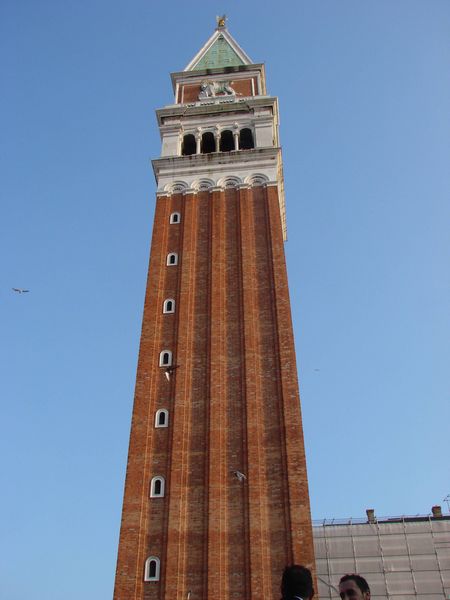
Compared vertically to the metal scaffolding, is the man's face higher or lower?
lower

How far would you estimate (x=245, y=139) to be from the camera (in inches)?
1410

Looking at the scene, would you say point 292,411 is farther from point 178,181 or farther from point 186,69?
point 186,69

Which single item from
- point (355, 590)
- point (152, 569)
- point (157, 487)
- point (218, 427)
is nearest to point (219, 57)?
point (218, 427)

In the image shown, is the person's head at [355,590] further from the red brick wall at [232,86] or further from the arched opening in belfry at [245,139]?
the red brick wall at [232,86]

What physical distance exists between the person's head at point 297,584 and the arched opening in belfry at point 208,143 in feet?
105

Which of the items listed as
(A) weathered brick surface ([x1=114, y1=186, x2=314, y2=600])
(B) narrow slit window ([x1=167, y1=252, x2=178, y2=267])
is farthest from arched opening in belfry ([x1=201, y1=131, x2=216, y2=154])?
(B) narrow slit window ([x1=167, y1=252, x2=178, y2=267])

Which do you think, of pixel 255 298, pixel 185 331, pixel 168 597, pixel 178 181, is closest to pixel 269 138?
pixel 178 181

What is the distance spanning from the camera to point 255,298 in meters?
27.2

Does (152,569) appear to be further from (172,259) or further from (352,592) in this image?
(352,592)

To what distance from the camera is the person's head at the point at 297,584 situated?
15.4 feet

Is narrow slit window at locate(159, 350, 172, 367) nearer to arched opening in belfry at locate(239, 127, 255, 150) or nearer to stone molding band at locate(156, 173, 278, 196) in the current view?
stone molding band at locate(156, 173, 278, 196)

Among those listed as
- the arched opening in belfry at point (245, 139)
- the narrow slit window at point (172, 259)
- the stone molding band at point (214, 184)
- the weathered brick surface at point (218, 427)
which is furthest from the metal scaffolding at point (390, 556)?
the arched opening in belfry at point (245, 139)

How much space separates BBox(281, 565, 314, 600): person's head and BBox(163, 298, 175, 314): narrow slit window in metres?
22.7

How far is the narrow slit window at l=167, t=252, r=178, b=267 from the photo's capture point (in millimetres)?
29517
